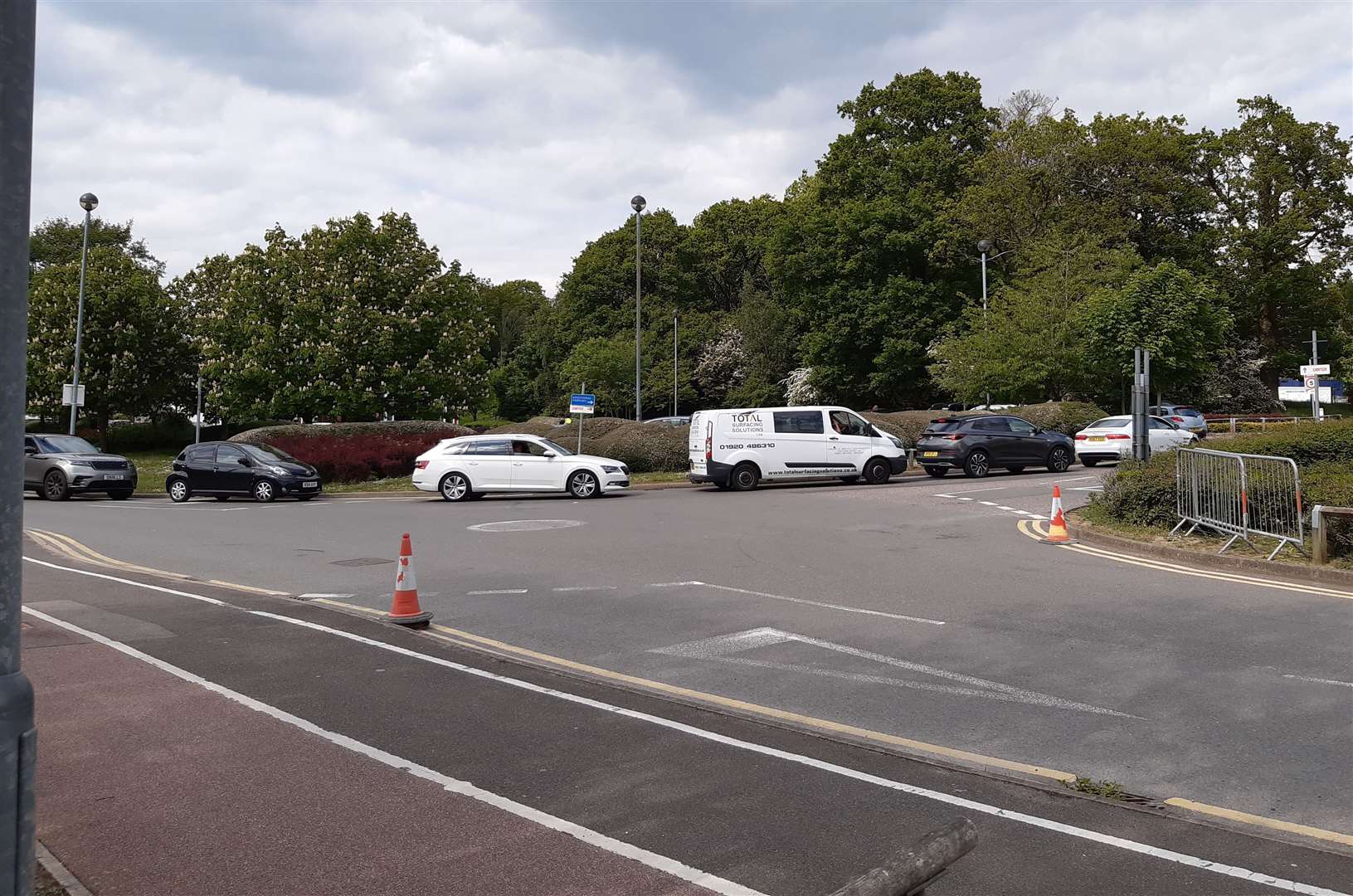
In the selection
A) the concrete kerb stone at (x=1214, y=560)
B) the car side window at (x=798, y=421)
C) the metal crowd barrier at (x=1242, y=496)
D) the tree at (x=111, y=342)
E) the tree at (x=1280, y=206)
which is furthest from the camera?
the tree at (x=1280, y=206)

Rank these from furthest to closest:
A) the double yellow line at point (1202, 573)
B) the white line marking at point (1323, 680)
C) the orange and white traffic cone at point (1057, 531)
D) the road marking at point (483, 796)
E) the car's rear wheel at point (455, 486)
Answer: the car's rear wheel at point (455, 486)
the orange and white traffic cone at point (1057, 531)
the double yellow line at point (1202, 573)
the white line marking at point (1323, 680)
the road marking at point (483, 796)

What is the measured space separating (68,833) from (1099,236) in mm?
44901

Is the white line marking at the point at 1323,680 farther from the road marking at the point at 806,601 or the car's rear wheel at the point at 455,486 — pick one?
the car's rear wheel at the point at 455,486

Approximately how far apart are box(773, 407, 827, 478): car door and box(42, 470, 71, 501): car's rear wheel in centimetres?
1780

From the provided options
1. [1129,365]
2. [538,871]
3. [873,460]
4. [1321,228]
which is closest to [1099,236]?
[1129,365]

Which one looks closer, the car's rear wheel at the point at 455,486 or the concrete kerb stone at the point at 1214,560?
the concrete kerb stone at the point at 1214,560

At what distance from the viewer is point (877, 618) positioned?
9.11m

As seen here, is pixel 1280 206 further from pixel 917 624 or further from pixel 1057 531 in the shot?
pixel 917 624

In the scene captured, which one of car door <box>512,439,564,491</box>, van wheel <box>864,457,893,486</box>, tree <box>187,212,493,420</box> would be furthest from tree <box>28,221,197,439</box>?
van wheel <box>864,457,893,486</box>

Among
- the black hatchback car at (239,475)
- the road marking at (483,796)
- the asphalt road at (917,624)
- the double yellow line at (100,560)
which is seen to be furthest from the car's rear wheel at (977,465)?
the road marking at (483,796)

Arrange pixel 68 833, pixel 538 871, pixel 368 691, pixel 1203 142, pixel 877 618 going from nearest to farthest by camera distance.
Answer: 1. pixel 538 871
2. pixel 68 833
3. pixel 368 691
4. pixel 877 618
5. pixel 1203 142

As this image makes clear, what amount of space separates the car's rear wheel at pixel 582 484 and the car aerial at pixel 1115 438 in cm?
1470

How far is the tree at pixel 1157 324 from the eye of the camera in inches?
1511

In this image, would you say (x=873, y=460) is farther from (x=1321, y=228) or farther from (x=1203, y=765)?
(x=1321, y=228)
